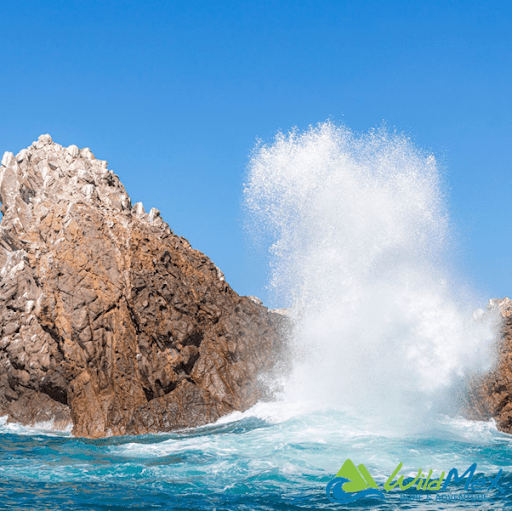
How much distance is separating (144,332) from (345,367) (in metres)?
9.95

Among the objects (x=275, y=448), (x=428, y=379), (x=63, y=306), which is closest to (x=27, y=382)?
(x=63, y=306)

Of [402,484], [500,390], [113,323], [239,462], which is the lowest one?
[402,484]

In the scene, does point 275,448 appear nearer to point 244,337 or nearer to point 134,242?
point 244,337

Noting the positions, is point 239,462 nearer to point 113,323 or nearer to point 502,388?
point 113,323

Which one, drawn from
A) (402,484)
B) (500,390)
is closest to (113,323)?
(402,484)

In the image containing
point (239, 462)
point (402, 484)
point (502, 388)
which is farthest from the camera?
point (502, 388)

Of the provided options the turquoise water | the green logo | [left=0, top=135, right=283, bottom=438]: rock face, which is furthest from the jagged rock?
[left=0, top=135, right=283, bottom=438]: rock face

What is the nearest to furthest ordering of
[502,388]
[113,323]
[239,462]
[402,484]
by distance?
1. [402,484]
2. [239,462]
3. [502,388]
4. [113,323]

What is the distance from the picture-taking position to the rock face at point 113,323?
2448 centimetres

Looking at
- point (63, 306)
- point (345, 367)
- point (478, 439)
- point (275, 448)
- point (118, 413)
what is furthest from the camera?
point (345, 367)

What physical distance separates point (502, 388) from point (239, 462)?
12.9 m

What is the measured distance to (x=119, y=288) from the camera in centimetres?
2573

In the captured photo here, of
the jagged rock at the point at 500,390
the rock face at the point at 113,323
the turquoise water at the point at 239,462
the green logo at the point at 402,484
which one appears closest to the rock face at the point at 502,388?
the jagged rock at the point at 500,390

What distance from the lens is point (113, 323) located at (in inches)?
987
